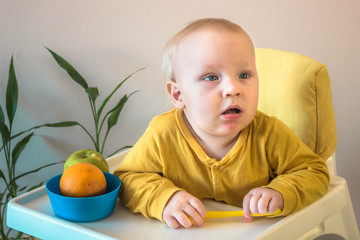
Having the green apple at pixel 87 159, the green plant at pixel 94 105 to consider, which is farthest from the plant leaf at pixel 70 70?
the green apple at pixel 87 159

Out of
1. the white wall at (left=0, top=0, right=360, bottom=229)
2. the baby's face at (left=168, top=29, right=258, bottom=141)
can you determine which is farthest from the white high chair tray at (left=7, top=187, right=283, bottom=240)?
the white wall at (left=0, top=0, right=360, bottom=229)

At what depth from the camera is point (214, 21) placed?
100cm

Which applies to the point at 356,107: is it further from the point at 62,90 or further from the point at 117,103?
the point at 62,90

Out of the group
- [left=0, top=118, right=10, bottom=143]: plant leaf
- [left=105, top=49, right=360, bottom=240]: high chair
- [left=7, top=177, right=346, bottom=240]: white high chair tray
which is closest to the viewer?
[left=7, top=177, right=346, bottom=240]: white high chair tray

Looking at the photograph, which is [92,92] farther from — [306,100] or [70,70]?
[306,100]

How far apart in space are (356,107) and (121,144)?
89 cm

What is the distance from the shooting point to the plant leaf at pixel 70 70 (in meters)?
1.77

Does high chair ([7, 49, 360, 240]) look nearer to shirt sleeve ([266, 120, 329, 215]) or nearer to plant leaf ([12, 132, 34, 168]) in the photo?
shirt sleeve ([266, 120, 329, 215])

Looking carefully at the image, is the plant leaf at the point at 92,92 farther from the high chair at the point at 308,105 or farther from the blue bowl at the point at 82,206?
the blue bowl at the point at 82,206

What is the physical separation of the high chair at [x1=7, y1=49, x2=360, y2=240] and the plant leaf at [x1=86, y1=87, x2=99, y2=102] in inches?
22.7

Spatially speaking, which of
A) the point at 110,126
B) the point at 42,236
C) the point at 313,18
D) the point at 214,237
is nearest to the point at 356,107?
the point at 313,18

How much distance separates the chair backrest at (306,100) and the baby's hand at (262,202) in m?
0.29

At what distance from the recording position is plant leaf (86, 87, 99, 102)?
1.78 m

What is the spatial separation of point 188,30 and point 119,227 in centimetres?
40
